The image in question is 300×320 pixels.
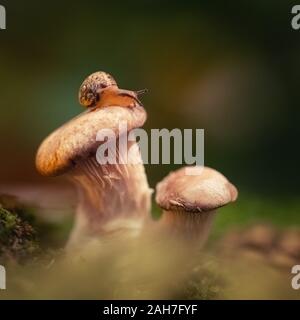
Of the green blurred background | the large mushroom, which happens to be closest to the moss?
the large mushroom

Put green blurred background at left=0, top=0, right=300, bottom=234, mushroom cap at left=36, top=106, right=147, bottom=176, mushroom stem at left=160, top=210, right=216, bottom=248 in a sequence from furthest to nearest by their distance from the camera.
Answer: green blurred background at left=0, top=0, right=300, bottom=234 → mushroom stem at left=160, top=210, right=216, bottom=248 → mushroom cap at left=36, top=106, right=147, bottom=176

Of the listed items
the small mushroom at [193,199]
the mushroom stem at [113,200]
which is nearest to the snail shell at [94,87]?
the mushroom stem at [113,200]

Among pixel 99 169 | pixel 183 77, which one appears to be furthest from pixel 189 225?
pixel 183 77

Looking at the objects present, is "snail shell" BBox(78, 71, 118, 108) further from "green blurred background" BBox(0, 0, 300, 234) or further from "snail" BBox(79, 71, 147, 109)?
"green blurred background" BBox(0, 0, 300, 234)

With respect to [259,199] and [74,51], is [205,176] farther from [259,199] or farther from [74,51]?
[74,51]
